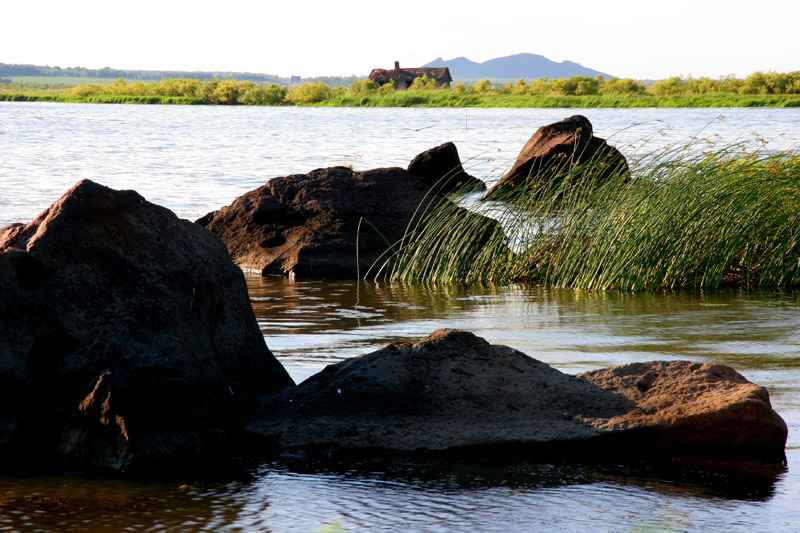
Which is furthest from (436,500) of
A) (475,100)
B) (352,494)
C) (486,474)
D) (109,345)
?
(475,100)

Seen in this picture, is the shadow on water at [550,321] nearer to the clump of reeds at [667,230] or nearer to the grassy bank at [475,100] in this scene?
the clump of reeds at [667,230]

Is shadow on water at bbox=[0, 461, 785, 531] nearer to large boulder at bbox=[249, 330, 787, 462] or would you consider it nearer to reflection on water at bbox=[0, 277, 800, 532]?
reflection on water at bbox=[0, 277, 800, 532]

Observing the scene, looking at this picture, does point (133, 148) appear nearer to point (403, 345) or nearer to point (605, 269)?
point (605, 269)

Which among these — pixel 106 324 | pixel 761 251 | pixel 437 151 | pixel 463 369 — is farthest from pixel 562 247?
pixel 106 324

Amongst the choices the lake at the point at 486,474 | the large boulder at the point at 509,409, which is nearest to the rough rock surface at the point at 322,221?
the lake at the point at 486,474

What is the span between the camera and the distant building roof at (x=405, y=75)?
373 feet

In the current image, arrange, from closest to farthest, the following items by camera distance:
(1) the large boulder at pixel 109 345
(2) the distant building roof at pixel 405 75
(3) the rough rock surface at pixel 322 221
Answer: (1) the large boulder at pixel 109 345
(3) the rough rock surface at pixel 322 221
(2) the distant building roof at pixel 405 75

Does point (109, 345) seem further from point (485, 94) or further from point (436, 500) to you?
point (485, 94)

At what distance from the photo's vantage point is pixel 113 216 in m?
7.35

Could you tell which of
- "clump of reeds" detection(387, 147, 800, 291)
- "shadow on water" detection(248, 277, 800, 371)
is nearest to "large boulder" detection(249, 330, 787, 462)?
"shadow on water" detection(248, 277, 800, 371)

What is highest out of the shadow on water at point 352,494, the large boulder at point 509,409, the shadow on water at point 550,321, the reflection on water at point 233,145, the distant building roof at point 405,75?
the distant building roof at point 405,75

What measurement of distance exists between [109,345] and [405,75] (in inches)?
4387

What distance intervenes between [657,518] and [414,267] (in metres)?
9.72

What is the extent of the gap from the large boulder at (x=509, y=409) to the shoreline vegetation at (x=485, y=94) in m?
76.4
